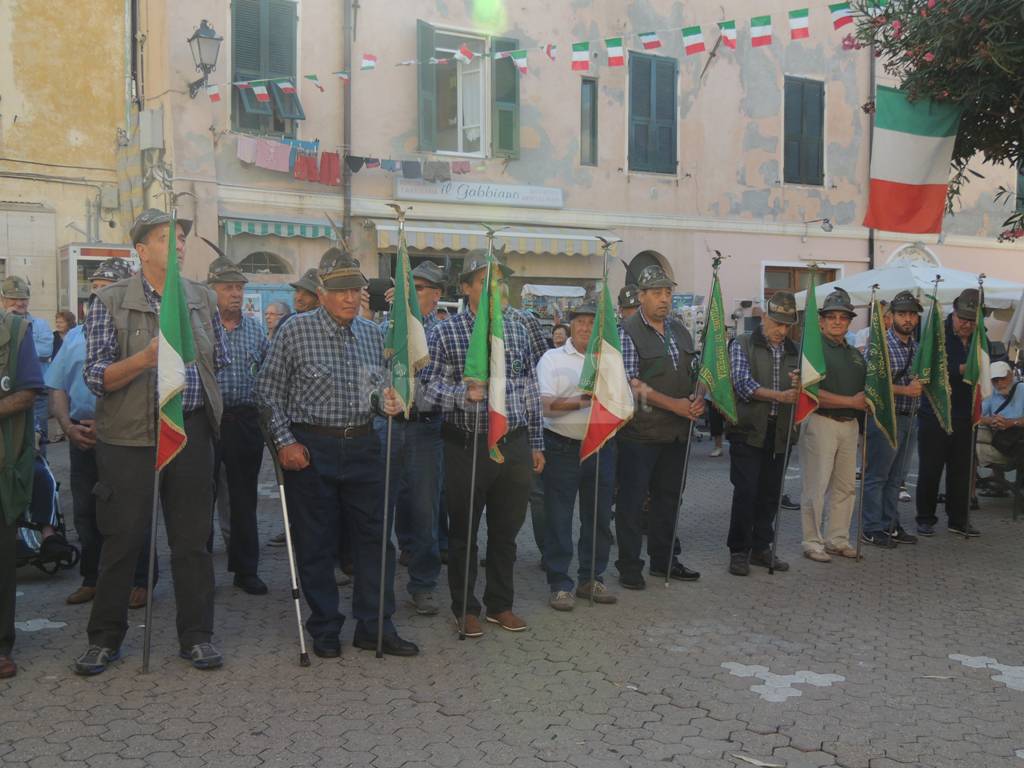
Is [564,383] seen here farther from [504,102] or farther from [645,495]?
[504,102]

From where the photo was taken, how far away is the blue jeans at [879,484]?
8719 mm

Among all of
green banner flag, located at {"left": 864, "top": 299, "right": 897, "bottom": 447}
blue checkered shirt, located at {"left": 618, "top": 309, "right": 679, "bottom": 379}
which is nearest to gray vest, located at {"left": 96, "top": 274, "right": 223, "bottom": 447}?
blue checkered shirt, located at {"left": 618, "top": 309, "right": 679, "bottom": 379}

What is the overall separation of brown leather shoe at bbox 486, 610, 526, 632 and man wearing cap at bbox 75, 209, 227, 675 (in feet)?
5.25

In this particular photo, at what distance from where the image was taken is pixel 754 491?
7.77 m

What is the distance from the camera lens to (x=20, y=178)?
17078 millimetres

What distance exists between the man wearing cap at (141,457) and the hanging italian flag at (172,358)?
0.10 m

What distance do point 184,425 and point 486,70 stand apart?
1428 cm

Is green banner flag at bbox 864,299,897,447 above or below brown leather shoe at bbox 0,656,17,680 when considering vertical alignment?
above

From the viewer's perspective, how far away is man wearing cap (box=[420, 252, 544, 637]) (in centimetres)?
605

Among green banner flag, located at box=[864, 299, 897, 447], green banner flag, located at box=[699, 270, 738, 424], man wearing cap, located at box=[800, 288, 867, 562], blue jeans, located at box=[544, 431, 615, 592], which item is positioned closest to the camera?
blue jeans, located at box=[544, 431, 615, 592]

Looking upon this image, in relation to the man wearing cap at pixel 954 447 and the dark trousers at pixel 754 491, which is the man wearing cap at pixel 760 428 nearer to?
the dark trousers at pixel 754 491

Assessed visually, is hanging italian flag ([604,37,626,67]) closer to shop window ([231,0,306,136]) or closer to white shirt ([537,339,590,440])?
shop window ([231,0,306,136])

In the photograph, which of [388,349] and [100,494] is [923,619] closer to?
[388,349]

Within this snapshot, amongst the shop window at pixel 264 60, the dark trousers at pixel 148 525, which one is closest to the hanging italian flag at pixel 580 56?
the shop window at pixel 264 60
